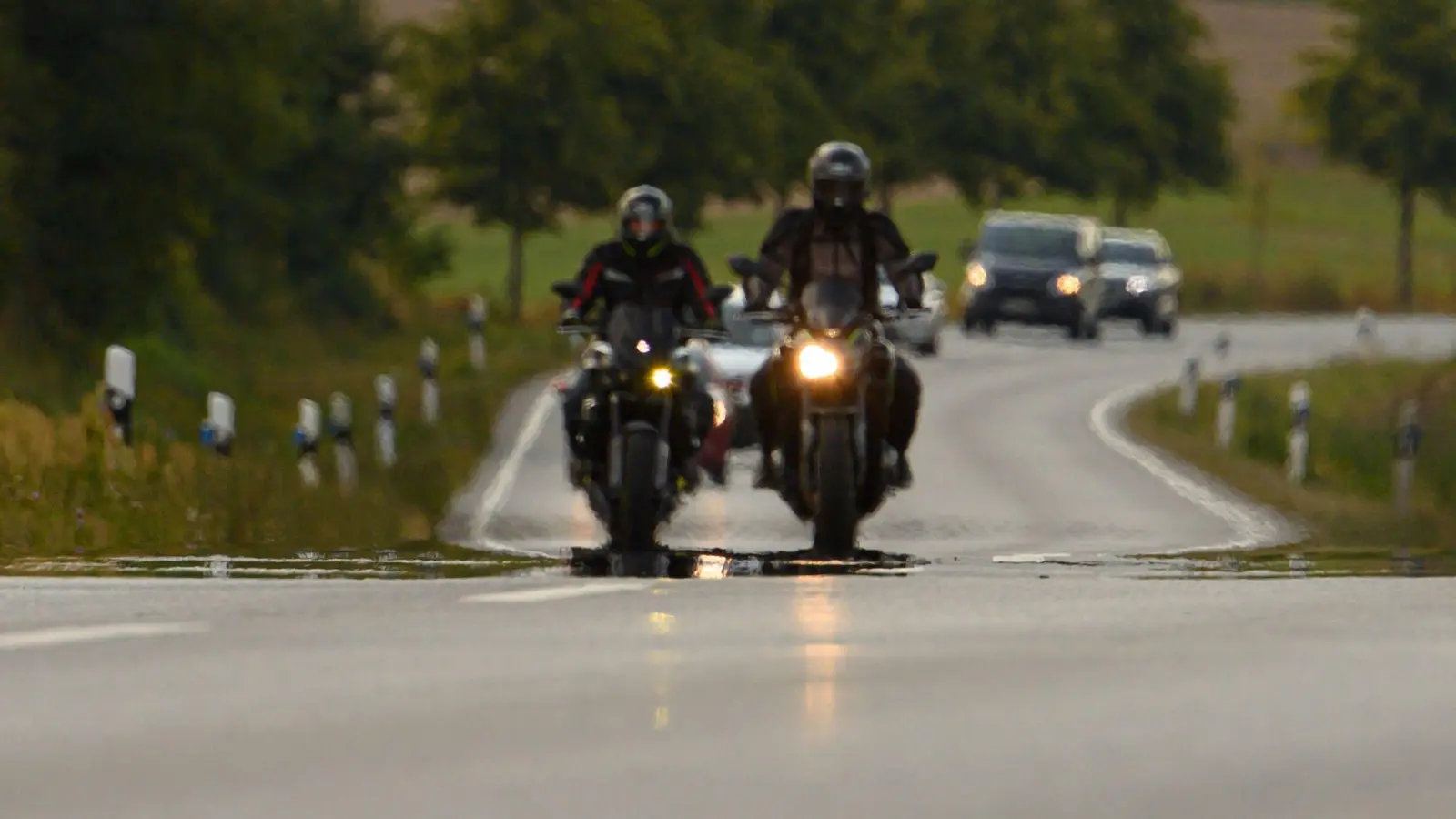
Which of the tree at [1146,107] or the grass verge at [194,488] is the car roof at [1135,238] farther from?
the tree at [1146,107]

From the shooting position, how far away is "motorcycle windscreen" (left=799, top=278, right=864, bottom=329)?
47.1 ft

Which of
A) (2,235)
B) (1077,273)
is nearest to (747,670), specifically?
(2,235)

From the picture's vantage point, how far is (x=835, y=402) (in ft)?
46.8

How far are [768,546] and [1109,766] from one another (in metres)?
10.7

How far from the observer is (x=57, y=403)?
89.1 ft

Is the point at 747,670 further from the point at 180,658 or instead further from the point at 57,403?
the point at 57,403

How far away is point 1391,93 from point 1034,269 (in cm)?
3745

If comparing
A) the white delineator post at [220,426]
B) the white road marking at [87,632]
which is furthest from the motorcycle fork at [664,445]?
the white delineator post at [220,426]

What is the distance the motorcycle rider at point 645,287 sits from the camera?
14844 millimetres

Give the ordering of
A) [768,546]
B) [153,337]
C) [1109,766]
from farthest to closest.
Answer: [153,337], [768,546], [1109,766]

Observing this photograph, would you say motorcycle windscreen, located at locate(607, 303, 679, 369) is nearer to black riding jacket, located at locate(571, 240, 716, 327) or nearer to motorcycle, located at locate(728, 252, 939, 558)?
black riding jacket, located at locate(571, 240, 716, 327)

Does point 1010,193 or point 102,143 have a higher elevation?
point 1010,193

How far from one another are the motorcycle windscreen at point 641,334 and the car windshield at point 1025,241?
3776cm

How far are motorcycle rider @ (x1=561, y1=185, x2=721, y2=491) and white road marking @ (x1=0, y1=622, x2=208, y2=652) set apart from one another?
501 centimetres
